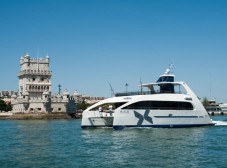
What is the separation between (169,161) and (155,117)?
20725 millimetres

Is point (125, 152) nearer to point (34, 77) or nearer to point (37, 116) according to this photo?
point (37, 116)

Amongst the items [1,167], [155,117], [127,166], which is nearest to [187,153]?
[127,166]

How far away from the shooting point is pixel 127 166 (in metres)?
22.3

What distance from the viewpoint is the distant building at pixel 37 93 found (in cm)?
11619

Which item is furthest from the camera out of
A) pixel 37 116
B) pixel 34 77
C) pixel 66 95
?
pixel 34 77

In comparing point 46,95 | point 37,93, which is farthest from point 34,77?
point 46,95

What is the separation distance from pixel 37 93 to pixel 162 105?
83.6m

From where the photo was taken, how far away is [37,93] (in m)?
124

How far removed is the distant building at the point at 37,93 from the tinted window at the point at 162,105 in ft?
243

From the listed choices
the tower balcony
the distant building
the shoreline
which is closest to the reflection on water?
the shoreline

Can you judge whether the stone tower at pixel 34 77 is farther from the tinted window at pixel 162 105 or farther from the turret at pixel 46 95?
the tinted window at pixel 162 105

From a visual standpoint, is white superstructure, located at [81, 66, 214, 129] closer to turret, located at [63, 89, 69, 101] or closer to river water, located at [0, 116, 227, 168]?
river water, located at [0, 116, 227, 168]

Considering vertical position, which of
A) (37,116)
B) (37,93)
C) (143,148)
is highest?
(37,93)

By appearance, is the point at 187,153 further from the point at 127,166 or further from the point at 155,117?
the point at 155,117
